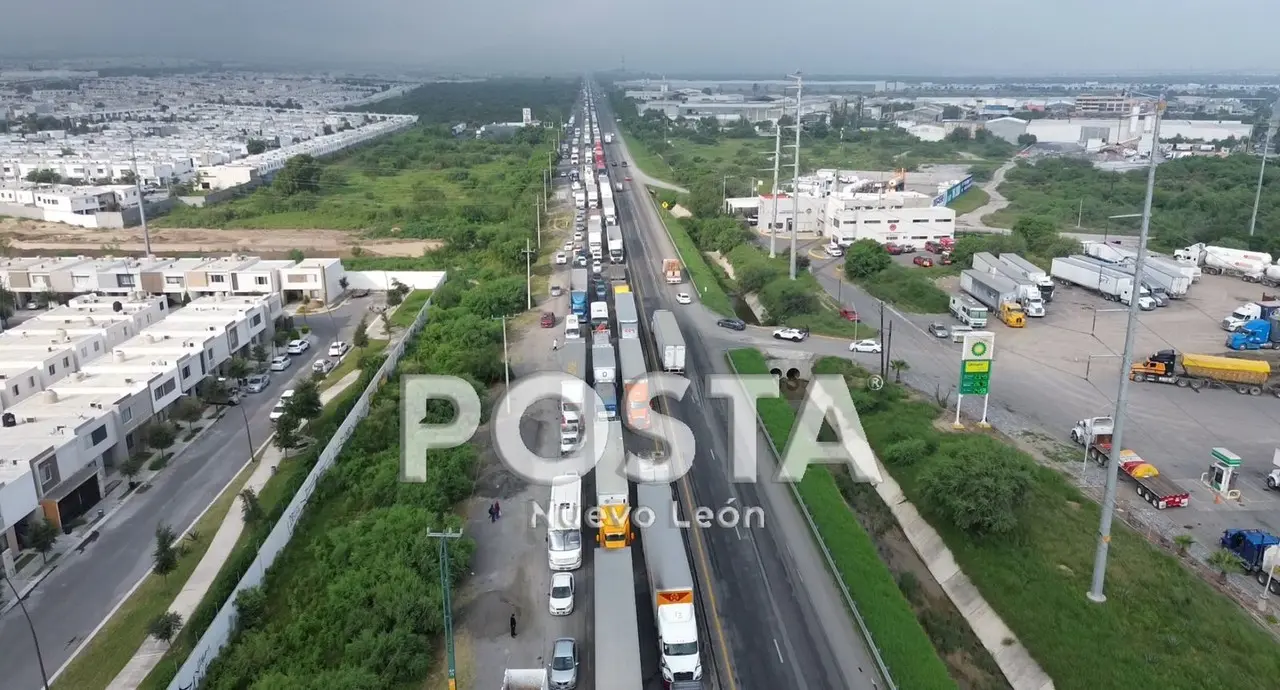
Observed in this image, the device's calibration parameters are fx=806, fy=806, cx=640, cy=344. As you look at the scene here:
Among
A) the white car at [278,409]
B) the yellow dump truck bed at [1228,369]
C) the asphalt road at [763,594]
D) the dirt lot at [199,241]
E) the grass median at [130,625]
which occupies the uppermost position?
the dirt lot at [199,241]

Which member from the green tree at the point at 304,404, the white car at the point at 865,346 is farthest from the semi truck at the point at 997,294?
the green tree at the point at 304,404

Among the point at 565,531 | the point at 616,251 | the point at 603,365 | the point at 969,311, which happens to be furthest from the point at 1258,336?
the point at 616,251

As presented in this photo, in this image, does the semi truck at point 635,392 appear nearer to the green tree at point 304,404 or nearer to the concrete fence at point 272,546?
the concrete fence at point 272,546

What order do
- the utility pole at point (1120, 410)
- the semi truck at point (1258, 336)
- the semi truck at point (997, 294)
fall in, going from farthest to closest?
the semi truck at point (997, 294), the semi truck at point (1258, 336), the utility pole at point (1120, 410)

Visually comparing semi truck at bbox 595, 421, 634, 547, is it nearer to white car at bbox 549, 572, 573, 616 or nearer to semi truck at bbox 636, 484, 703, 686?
semi truck at bbox 636, 484, 703, 686

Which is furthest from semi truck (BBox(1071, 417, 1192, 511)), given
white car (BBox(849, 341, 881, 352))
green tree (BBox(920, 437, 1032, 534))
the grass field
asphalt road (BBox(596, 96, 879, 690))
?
the grass field

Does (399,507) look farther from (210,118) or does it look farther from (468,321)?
(210,118)
